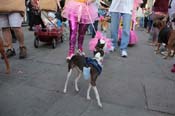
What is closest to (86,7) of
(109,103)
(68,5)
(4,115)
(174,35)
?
(68,5)

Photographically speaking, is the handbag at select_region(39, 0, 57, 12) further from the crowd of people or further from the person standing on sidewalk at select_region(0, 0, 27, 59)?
the person standing on sidewalk at select_region(0, 0, 27, 59)

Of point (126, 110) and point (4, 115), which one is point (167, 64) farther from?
point (4, 115)

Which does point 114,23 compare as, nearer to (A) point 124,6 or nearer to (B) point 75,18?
(A) point 124,6

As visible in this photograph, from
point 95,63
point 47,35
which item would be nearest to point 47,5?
point 47,35

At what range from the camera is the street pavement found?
3.83 m

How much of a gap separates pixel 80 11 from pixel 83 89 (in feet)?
5.07

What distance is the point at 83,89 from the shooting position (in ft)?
14.9

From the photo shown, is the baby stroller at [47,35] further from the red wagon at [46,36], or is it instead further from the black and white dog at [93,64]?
the black and white dog at [93,64]

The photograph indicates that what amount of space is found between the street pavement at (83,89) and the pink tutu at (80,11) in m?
0.99

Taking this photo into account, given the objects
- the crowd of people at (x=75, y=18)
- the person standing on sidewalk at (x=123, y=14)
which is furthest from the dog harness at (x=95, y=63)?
the person standing on sidewalk at (x=123, y=14)

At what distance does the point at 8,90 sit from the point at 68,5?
1.99 m

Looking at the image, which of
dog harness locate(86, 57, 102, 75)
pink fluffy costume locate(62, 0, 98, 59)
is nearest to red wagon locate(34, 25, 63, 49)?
pink fluffy costume locate(62, 0, 98, 59)

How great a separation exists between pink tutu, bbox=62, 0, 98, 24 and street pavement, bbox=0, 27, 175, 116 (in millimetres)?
993

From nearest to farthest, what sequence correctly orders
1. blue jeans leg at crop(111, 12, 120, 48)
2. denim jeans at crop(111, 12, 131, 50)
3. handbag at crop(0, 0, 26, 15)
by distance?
1. handbag at crop(0, 0, 26, 15)
2. denim jeans at crop(111, 12, 131, 50)
3. blue jeans leg at crop(111, 12, 120, 48)
